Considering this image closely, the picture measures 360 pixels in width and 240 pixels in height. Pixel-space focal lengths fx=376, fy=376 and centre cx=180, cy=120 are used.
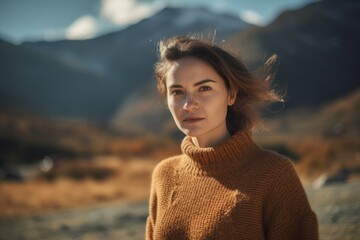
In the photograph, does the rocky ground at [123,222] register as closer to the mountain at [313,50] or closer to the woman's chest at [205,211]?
the woman's chest at [205,211]

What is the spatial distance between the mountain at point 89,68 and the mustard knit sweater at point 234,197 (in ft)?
321

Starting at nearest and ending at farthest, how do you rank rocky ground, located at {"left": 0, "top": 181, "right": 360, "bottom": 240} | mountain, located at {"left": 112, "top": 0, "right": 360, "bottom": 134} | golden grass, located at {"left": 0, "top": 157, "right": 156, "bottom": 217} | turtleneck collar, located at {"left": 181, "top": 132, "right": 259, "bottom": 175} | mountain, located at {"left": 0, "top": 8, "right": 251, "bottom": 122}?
1. turtleneck collar, located at {"left": 181, "top": 132, "right": 259, "bottom": 175}
2. rocky ground, located at {"left": 0, "top": 181, "right": 360, "bottom": 240}
3. golden grass, located at {"left": 0, "top": 157, "right": 156, "bottom": 217}
4. mountain, located at {"left": 112, "top": 0, "right": 360, "bottom": 134}
5. mountain, located at {"left": 0, "top": 8, "right": 251, "bottom": 122}

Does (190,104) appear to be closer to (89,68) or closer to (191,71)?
(191,71)

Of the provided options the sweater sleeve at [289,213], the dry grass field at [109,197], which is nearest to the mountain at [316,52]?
the dry grass field at [109,197]

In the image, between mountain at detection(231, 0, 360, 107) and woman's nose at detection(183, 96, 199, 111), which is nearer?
woman's nose at detection(183, 96, 199, 111)

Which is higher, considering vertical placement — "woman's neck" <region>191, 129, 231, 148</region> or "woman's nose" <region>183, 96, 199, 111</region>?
"woman's nose" <region>183, 96, 199, 111</region>

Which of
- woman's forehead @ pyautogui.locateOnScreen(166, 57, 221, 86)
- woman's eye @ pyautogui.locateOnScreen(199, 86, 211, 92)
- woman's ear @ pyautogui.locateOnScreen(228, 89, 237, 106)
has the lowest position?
woman's eye @ pyautogui.locateOnScreen(199, 86, 211, 92)

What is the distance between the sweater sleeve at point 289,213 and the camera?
1.83 metres

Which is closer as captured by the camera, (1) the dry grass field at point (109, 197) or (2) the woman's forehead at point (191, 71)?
(2) the woman's forehead at point (191, 71)

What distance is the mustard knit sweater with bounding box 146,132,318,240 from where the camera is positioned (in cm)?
187

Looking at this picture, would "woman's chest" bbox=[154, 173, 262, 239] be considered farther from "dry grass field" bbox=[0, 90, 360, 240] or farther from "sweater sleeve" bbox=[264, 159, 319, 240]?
"dry grass field" bbox=[0, 90, 360, 240]

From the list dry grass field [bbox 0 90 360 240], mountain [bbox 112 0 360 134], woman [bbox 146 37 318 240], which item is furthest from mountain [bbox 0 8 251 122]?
woman [bbox 146 37 318 240]

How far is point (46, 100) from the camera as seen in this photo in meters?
118

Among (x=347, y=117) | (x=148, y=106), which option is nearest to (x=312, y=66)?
(x=347, y=117)
